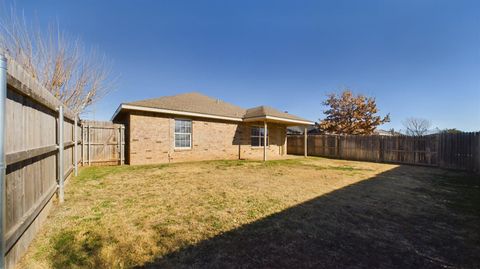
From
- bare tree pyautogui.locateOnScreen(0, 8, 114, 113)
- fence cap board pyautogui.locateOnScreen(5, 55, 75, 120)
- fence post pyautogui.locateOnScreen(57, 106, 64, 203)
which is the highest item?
bare tree pyautogui.locateOnScreen(0, 8, 114, 113)

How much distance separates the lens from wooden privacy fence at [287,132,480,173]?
33.0 feet

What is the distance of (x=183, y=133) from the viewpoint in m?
11.6

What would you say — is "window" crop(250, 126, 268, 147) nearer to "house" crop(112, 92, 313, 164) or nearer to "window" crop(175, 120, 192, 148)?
"house" crop(112, 92, 313, 164)

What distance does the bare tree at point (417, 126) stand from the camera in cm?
4056

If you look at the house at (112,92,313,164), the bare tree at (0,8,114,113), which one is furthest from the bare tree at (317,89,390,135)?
the bare tree at (0,8,114,113)

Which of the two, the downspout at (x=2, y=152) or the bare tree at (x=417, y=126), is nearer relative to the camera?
the downspout at (x=2, y=152)

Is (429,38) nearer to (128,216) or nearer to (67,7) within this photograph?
(128,216)

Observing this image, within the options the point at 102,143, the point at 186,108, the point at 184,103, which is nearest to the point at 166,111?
the point at 186,108

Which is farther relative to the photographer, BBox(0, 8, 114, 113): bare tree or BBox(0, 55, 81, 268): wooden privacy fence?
BBox(0, 8, 114, 113): bare tree

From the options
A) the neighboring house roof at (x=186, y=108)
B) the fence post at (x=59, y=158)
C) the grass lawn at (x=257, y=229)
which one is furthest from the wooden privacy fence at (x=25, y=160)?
the neighboring house roof at (x=186, y=108)

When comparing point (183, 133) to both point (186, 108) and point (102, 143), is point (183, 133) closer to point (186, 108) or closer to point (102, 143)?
point (186, 108)

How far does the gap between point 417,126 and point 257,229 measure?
52962mm

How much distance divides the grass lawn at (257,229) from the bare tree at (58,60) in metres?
9.24

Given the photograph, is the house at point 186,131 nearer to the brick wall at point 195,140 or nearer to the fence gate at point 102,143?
the brick wall at point 195,140
